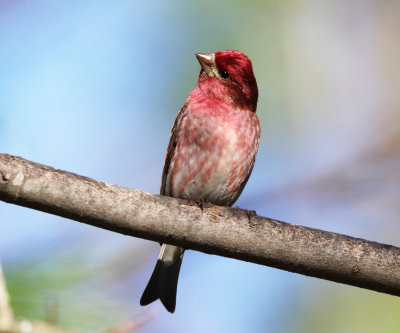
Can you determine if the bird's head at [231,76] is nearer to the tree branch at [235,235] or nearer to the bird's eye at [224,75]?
the bird's eye at [224,75]

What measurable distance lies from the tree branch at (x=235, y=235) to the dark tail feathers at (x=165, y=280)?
5.46 ft

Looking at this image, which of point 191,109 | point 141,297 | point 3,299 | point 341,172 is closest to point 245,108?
point 191,109

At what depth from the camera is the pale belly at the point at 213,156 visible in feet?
19.5

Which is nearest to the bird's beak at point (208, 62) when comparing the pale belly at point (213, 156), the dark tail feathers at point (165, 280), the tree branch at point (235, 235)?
the pale belly at point (213, 156)

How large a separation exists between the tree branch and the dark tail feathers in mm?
1665

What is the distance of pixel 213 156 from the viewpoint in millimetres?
5941

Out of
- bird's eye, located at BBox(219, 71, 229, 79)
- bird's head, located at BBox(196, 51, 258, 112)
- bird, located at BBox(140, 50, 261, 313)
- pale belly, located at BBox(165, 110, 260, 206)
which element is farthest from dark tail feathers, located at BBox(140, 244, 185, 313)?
bird's eye, located at BBox(219, 71, 229, 79)

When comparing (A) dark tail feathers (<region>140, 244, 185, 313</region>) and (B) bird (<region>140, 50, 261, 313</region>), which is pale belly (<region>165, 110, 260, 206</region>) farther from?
(A) dark tail feathers (<region>140, 244, 185, 313</region>)

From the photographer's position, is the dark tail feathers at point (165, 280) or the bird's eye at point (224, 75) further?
the bird's eye at point (224, 75)

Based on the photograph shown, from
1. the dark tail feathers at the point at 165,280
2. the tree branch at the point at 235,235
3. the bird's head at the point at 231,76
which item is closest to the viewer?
the tree branch at the point at 235,235

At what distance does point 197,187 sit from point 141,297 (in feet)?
3.66

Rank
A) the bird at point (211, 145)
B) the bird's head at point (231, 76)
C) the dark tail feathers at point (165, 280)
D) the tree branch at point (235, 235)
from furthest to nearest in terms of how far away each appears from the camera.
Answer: the bird's head at point (231, 76) < the bird at point (211, 145) < the dark tail feathers at point (165, 280) < the tree branch at point (235, 235)

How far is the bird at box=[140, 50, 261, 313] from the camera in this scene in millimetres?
5957

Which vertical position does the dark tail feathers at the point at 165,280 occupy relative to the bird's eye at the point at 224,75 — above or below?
below
